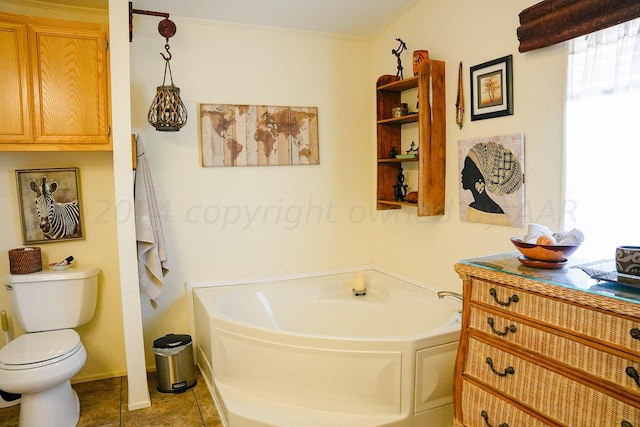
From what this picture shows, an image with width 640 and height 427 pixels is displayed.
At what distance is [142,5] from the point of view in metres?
2.78

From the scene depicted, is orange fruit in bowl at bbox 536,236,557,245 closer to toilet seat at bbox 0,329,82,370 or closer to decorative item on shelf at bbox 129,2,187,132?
decorative item on shelf at bbox 129,2,187,132

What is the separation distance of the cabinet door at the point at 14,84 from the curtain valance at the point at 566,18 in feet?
8.93

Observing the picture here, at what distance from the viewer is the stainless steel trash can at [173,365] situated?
2.81 metres

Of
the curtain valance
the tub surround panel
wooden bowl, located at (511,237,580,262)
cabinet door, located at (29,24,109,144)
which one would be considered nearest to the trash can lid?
the tub surround panel

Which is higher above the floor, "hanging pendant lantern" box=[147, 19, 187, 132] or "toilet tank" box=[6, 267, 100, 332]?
"hanging pendant lantern" box=[147, 19, 187, 132]

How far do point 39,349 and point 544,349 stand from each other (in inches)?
98.8

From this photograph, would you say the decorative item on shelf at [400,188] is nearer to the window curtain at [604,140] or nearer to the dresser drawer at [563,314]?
the window curtain at [604,140]

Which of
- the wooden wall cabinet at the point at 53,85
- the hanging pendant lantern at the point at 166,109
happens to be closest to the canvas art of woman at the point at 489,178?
the hanging pendant lantern at the point at 166,109

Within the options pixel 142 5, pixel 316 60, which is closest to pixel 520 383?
pixel 316 60

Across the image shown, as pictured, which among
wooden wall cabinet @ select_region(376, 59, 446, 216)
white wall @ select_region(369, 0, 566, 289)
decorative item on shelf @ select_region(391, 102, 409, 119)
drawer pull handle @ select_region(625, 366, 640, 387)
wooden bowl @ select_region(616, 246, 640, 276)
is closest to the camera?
drawer pull handle @ select_region(625, 366, 640, 387)

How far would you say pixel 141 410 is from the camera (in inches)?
104

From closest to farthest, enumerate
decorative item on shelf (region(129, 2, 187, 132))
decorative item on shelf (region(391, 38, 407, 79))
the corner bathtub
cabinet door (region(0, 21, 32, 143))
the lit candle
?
the corner bathtub, cabinet door (region(0, 21, 32, 143)), decorative item on shelf (region(129, 2, 187, 132)), decorative item on shelf (region(391, 38, 407, 79)), the lit candle

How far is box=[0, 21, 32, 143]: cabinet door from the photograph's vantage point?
2.46 meters

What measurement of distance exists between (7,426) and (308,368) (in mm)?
1822
